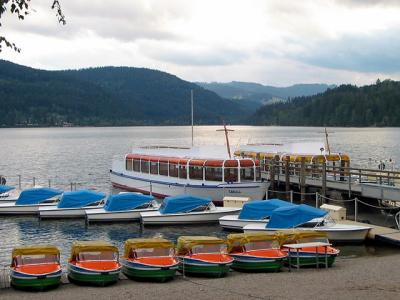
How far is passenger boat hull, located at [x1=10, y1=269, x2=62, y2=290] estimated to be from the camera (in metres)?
19.4

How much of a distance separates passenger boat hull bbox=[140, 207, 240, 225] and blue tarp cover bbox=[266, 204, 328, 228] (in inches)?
306

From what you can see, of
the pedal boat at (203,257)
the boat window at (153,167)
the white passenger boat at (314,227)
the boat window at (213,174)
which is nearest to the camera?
the pedal boat at (203,257)

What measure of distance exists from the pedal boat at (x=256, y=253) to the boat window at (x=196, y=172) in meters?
22.0

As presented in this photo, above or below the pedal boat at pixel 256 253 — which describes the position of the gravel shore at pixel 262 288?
below

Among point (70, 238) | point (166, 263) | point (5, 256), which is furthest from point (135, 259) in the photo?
point (70, 238)

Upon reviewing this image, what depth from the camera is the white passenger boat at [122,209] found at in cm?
3728

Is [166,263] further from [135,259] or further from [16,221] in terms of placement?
[16,221]

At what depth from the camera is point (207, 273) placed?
20953 millimetres

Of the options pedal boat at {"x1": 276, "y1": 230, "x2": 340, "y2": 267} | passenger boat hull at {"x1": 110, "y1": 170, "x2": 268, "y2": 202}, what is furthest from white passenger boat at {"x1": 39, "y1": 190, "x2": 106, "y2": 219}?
pedal boat at {"x1": 276, "y1": 230, "x2": 340, "y2": 267}

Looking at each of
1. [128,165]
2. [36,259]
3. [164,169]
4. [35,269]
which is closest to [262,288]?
[35,269]

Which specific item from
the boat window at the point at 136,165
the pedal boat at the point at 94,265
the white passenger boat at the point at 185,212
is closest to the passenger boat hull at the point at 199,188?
the boat window at the point at 136,165

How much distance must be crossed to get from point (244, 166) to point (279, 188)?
5288 millimetres

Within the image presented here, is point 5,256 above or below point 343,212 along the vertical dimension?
below

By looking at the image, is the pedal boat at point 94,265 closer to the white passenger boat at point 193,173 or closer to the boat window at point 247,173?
the white passenger boat at point 193,173
